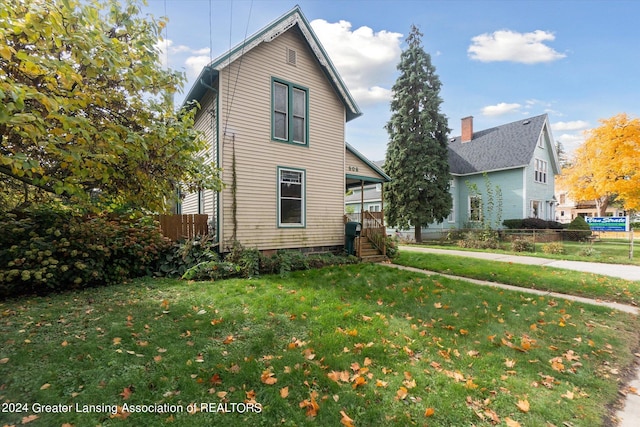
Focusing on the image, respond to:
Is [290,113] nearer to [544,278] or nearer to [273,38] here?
[273,38]

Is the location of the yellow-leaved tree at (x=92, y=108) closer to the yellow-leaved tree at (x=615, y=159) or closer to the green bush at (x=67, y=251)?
the green bush at (x=67, y=251)

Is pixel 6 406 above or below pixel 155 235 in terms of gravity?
below

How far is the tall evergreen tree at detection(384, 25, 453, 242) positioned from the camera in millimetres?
18625

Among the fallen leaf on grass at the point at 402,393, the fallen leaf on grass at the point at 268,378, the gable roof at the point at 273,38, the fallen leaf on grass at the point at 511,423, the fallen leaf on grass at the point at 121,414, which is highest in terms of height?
the gable roof at the point at 273,38

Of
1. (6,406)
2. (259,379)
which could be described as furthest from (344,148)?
(6,406)

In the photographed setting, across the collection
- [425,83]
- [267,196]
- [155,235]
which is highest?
[425,83]

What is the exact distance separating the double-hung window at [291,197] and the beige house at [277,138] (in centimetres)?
3

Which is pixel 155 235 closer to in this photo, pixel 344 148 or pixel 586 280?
pixel 344 148

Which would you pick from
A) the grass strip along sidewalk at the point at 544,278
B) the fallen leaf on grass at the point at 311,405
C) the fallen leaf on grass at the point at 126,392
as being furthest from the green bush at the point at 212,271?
the grass strip along sidewalk at the point at 544,278

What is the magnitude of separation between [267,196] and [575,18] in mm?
11365

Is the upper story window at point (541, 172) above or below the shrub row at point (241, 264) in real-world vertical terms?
above

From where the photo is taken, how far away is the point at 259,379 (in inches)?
115

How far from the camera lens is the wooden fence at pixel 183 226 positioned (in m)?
8.40

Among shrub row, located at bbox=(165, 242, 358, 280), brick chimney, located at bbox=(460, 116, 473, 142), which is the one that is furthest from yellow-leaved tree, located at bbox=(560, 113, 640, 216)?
shrub row, located at bbox=(165, 242, 358, 280)
